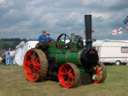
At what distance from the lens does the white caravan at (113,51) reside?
129ft

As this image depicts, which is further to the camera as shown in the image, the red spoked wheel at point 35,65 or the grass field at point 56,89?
the red spoked wheel at point 35,65

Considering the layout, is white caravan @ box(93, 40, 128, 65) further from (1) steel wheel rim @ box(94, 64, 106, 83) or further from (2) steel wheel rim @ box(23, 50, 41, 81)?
(1) steel wheel rim @ box(94, 64, 106, 83)

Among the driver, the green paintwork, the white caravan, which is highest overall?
the driver

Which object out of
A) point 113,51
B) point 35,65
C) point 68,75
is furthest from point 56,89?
point 113,51

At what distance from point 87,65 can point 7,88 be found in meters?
2.65

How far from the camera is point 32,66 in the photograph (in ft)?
47.5

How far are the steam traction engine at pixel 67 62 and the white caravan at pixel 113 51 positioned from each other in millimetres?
25269

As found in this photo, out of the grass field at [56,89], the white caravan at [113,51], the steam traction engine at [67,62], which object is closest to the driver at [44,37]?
the steam traction engine at [67,62]

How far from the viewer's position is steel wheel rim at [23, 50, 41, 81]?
13.9 m

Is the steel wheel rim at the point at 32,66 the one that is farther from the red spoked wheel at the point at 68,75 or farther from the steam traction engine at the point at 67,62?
the red spoked wheel at the point at 68,75

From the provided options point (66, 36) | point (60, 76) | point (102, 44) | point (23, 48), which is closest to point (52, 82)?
point (60, 76)

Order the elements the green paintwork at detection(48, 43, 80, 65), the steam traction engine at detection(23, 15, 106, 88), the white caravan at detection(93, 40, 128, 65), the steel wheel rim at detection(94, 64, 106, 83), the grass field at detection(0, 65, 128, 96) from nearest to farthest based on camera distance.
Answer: the grass field at detection(0, 65, 128, 96), the steam traction engine at detection(23, 15, 106, 88), the green paintwork at detection(48, 43, 80, 65), the steel wheel rim at detection(94, 64, 106, 83), the white caravan at detection(93, 40, 128, 65)

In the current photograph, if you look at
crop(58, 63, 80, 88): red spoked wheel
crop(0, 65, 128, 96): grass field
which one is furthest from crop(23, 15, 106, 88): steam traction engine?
crop(0, 65, 128, 96): grass field

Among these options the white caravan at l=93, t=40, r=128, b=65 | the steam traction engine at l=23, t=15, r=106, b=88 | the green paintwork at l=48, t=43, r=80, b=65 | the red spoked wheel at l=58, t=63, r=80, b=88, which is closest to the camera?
the red spoked wheel at l=58, t=63, r=80, b=88
